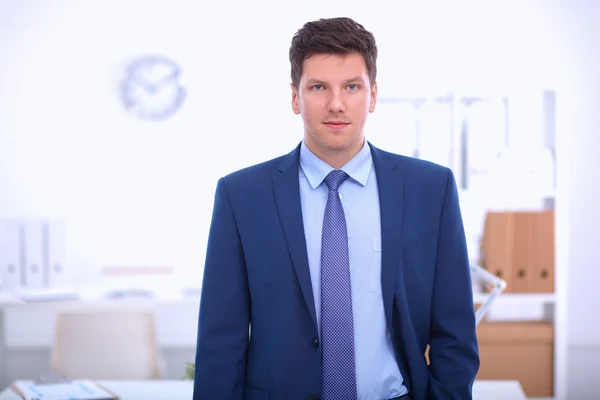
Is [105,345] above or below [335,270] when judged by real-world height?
below

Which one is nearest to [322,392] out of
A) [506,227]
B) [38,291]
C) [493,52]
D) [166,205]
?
[506,227]

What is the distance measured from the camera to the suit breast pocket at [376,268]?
1.44 m

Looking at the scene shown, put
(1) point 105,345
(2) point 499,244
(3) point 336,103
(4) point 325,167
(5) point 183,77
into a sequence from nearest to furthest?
1. (3) point 336,103
2. (4) point 325,167
3. (1) point 105,345
4. (2) point 499,244
5. (5) point 183,77

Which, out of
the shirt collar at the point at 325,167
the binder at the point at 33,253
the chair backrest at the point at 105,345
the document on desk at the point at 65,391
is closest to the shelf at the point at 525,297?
the chair backrest at the point at 105,345

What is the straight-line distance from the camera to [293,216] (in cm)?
146

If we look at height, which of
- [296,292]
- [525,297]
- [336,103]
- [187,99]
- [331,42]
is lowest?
[525,297]

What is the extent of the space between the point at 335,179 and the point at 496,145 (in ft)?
7.00

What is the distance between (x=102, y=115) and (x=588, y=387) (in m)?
3.24

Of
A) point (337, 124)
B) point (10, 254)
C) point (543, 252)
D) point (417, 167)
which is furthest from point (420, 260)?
point (10, 254)

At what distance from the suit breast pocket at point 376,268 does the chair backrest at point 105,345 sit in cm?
160

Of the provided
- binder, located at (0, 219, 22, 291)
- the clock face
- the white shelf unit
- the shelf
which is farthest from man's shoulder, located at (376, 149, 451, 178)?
the clock face

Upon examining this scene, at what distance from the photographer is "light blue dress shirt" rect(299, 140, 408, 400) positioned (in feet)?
4.69

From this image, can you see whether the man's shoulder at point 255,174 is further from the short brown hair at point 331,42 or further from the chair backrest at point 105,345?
the chair backrest at point 105,345

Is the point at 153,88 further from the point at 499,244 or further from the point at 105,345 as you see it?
the point at 499,244
